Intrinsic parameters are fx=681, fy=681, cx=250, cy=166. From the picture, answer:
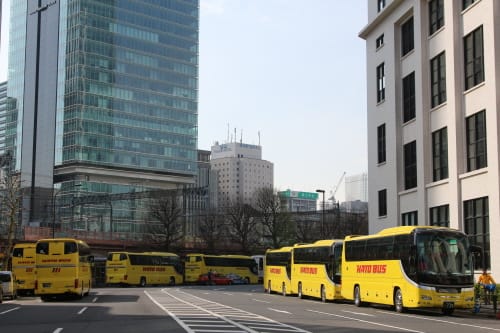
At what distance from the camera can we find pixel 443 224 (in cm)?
3991

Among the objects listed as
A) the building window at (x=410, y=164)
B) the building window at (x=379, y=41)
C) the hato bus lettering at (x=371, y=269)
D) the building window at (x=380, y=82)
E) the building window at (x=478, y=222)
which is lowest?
the hato bus lettering at (x=371, y=269)

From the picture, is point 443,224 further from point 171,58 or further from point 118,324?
point 171,58

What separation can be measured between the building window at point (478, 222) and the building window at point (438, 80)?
711cm

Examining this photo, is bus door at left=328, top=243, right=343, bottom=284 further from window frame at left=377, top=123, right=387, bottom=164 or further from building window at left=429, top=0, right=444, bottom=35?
building window at left=429, top=0, right=444, bottom=35

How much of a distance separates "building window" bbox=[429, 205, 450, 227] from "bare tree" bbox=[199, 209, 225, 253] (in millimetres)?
59199

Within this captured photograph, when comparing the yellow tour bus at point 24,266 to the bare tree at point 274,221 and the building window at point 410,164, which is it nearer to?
the building window at point 410,164

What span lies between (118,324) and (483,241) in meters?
21.3

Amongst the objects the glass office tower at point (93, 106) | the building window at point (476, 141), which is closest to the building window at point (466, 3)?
the building window at point (476, 141)

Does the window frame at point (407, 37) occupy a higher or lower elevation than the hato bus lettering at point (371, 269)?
higher

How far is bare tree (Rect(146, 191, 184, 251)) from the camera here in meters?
98.2

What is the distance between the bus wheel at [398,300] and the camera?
2856 cm

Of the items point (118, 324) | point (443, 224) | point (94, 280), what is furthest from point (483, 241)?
point (94, 280)

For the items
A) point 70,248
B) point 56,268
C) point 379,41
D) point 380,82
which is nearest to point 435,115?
point 380,82

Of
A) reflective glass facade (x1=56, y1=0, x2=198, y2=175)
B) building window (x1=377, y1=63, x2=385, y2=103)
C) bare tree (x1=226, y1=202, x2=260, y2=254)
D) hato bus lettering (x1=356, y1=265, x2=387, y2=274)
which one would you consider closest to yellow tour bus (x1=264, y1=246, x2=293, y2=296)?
building window (x1=377, y1=63, x2=385, y2=103)
